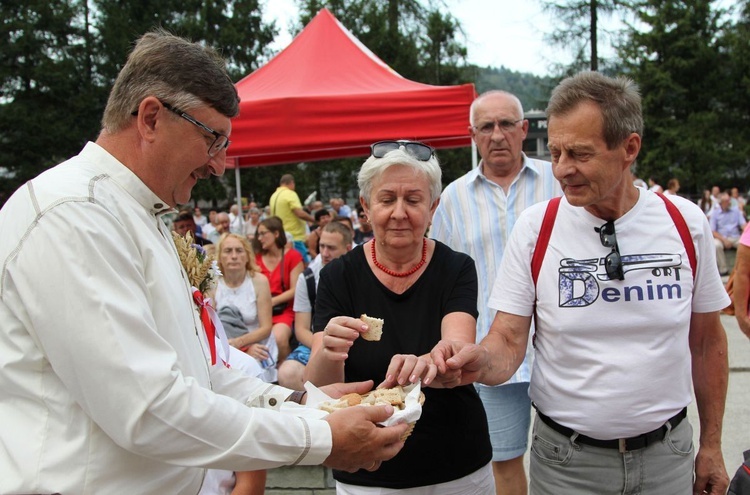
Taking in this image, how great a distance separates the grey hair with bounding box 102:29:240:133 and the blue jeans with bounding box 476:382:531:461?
7.32 ft

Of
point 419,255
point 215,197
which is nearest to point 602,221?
point 419,255

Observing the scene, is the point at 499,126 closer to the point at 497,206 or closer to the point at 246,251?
the point at 497,206

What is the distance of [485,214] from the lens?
3.68 meters

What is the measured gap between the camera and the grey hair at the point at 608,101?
7.04ft

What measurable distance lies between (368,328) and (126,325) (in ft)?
3.06

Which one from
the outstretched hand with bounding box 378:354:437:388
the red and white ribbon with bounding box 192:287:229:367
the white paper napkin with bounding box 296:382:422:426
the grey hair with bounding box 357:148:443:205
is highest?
the grey hair with bounding box 357:148:443:205

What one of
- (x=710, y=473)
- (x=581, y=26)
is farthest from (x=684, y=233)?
(x=581, y=26)

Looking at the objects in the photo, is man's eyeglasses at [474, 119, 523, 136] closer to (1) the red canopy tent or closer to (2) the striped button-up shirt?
(2) the striped button-up shirt

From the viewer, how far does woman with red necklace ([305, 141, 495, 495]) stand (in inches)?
90.6

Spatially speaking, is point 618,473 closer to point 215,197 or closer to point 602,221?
point 602,221

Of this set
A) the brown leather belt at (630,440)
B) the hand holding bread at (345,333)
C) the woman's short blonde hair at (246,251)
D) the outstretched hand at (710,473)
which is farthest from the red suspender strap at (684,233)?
the woman's short blonde hair at (246,251)

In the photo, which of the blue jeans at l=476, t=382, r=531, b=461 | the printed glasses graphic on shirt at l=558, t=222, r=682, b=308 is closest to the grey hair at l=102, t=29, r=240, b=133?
the printed glasses graphic on shirt at l=558, t=222, r=682, b=308

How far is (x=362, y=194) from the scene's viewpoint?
2590 millimetres

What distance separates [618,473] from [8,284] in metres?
1.91
